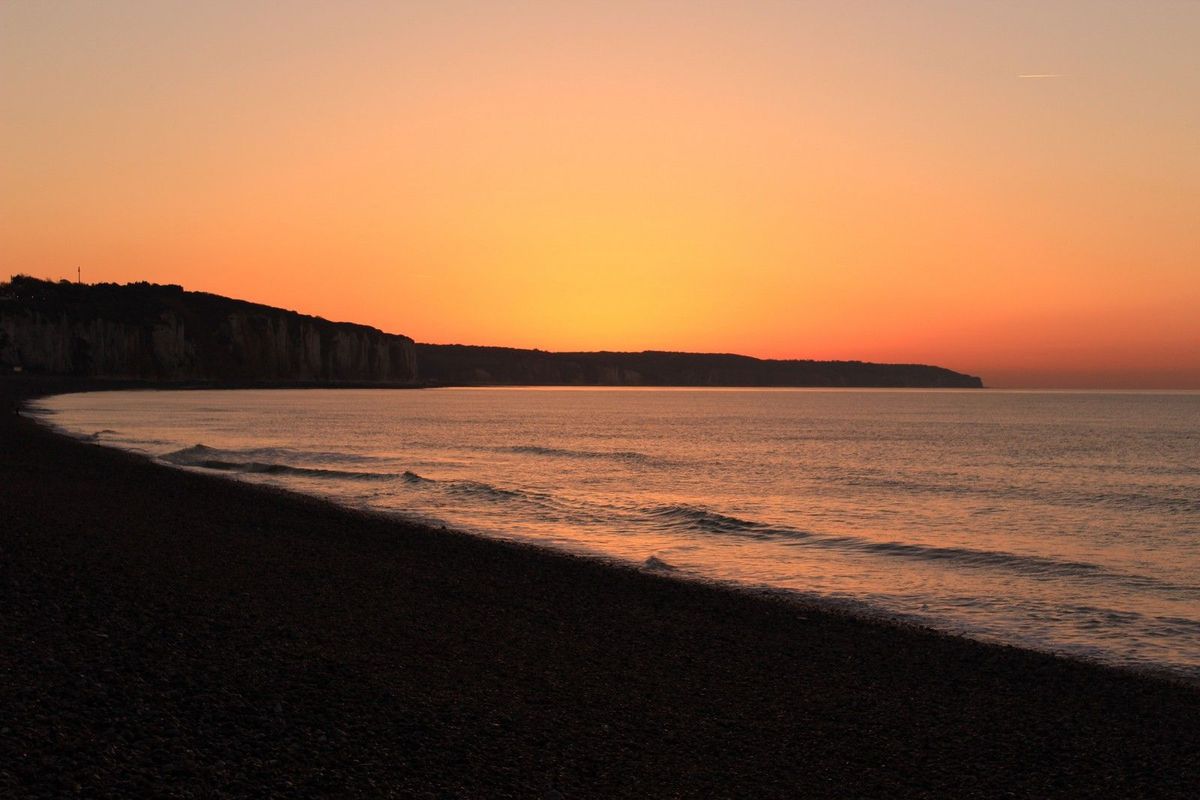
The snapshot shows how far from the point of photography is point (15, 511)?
16.0 meters

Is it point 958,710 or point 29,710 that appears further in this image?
point 958,710

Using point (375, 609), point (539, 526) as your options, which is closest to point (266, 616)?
point (375, 609)

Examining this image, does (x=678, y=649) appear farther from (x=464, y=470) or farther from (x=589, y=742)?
(x=464, y=470)

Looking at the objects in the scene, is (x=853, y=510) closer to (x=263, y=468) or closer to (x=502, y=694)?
(x=502, y=694)

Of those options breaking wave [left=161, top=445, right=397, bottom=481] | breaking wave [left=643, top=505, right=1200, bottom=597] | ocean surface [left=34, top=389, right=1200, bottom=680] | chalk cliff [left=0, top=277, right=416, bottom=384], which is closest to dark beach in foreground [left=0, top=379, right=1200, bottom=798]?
ocean surface [left=34, top=389, right=1200, bottom=680]

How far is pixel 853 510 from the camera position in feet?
90.0

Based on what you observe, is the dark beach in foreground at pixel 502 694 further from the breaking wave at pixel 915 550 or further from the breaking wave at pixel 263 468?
the breaking wave at pixel 263 468

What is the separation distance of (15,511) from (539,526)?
36.8ft

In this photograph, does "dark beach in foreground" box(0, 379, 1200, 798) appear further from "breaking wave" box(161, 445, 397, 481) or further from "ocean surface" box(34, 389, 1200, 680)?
"breaking wave" box(161, 445, 397, 481)

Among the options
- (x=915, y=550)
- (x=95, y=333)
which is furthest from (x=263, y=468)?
(x=95, y=333)

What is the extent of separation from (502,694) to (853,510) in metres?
21.3

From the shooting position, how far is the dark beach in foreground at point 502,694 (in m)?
6.12

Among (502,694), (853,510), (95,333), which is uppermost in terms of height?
(95,333)

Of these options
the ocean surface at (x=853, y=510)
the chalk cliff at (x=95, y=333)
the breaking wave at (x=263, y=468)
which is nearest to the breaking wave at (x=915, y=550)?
the ocean surface at (x=853, y=510)
